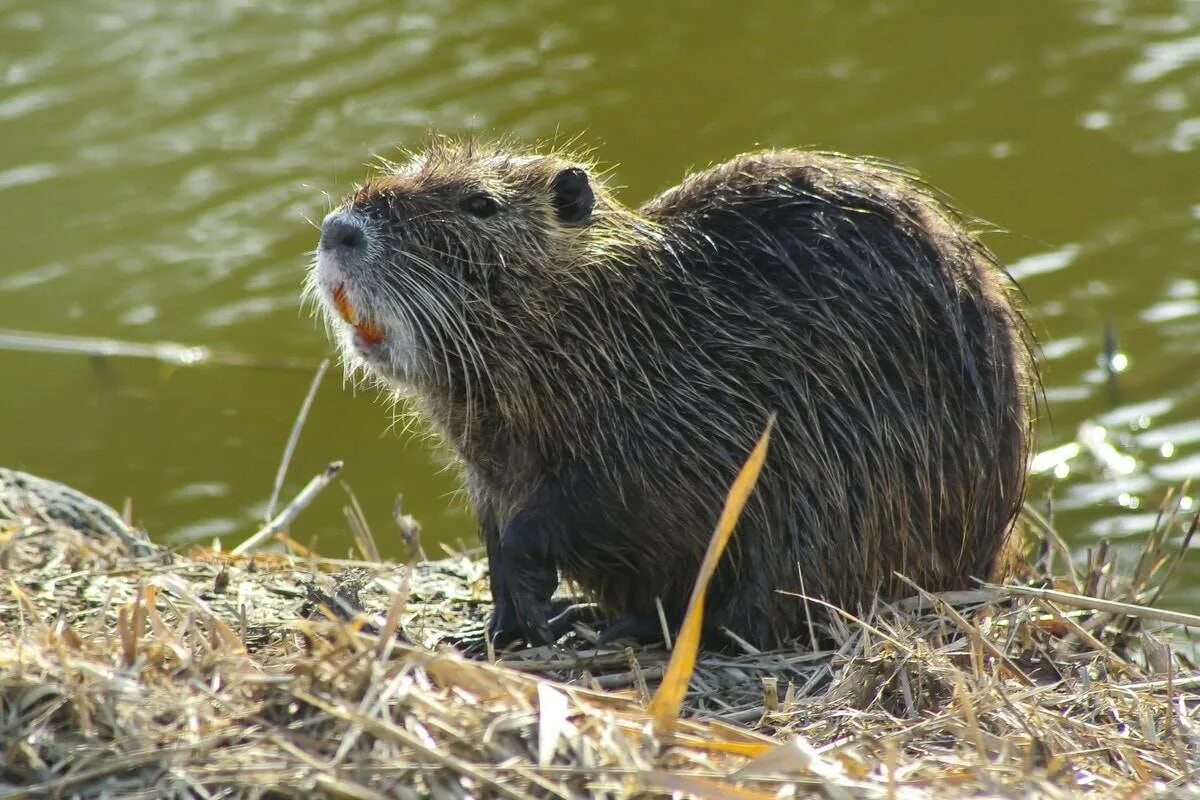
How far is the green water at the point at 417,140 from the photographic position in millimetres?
6188

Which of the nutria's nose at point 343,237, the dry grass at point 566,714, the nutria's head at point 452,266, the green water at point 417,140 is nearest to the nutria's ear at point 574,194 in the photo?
the nutria's head at point 452,266

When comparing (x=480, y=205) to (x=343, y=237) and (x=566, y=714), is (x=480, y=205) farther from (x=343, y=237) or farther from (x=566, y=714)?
(x=566, y=714)

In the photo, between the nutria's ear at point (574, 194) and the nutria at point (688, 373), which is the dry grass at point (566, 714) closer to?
the nutria at point (688, 373)

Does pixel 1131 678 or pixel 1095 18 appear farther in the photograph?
pixel 1095 18

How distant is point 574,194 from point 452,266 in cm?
33

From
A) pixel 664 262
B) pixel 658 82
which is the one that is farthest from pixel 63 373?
pixel 664 262

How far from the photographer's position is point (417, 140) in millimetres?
7773

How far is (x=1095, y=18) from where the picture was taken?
843 centimetres

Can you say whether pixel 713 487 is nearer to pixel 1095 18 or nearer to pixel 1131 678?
pixel 1131 678

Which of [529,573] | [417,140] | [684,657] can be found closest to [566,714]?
[684,657]

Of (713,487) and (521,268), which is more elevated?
(521,268)

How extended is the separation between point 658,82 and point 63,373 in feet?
10.2

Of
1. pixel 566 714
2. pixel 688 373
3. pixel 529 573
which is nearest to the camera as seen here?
pixel 566 714

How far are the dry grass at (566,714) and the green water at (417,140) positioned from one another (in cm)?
203
